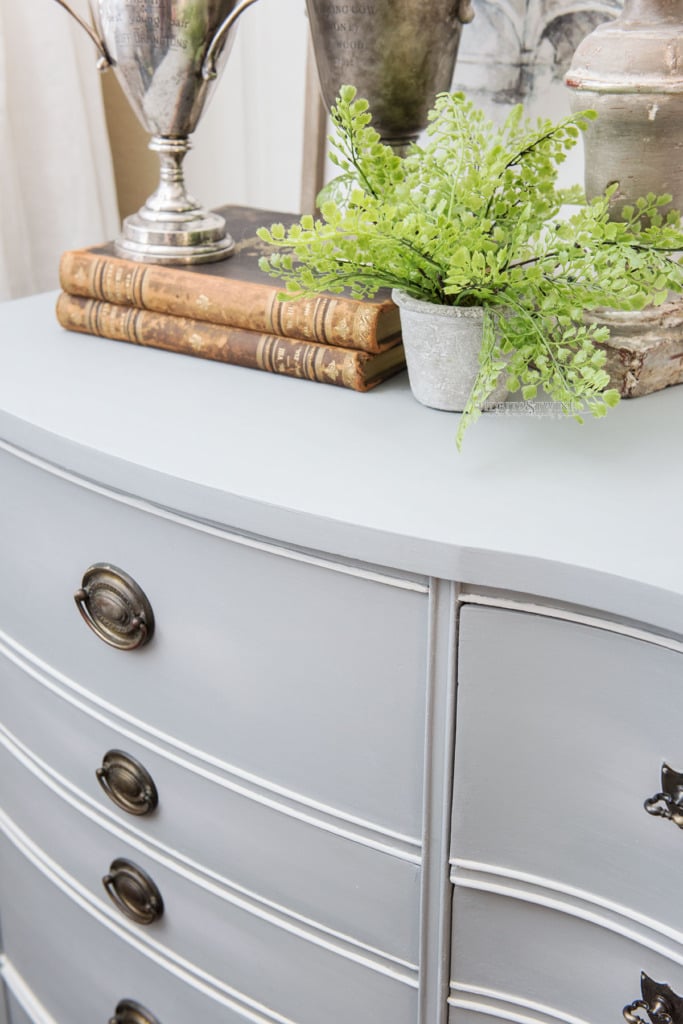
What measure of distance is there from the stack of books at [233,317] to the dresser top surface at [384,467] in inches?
0.6

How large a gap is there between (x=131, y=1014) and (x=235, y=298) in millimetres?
638

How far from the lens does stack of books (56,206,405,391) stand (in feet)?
2.30

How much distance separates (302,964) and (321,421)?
1.28 feet

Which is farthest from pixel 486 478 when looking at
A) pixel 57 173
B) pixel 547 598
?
pixel 57 173

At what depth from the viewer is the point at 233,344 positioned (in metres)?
0.75

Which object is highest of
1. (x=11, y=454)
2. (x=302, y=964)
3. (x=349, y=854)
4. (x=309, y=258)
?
(x=309, y=258)

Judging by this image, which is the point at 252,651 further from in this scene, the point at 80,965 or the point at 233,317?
the point at 80,965

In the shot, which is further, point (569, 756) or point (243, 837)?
point (243, 837)

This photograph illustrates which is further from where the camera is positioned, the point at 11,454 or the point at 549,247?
the point at 11,454

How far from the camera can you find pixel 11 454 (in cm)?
71

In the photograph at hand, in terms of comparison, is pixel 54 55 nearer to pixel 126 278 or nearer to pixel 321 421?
pixel 126 278

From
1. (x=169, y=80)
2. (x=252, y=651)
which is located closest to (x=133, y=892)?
(x=252, y=651)

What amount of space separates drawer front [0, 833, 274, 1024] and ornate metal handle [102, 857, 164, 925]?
0.05 m

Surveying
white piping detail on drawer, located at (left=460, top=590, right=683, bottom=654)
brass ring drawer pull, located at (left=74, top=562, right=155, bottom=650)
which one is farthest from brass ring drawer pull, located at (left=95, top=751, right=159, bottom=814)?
white piping detail on drawer, located at (left=460, top=590, right=683, bottom=654)
